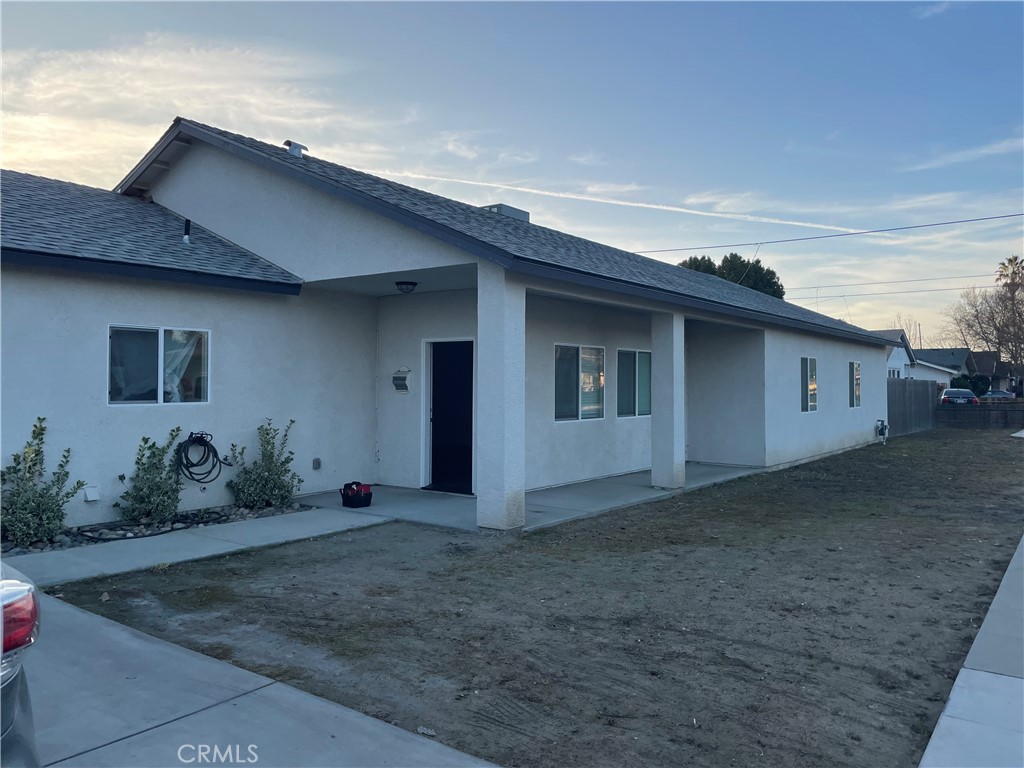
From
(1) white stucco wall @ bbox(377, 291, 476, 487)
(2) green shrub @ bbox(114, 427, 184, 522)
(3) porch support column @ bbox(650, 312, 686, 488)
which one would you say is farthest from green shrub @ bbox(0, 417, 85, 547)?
(3) porch support column @ bbox(650, 312, 686, 488)

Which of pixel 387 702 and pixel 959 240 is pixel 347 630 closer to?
pixel 387 702

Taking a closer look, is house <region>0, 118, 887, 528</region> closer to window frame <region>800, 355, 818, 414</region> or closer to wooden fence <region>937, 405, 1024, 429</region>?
window frame <region>800, 355, 818, 414</region>

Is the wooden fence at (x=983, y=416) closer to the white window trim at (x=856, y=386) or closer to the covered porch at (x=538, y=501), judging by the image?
the white window trim at (x=856, y=386)

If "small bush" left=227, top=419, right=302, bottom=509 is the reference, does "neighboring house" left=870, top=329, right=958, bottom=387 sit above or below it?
above

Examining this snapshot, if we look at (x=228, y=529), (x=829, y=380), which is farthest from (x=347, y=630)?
(x=829, y=380)

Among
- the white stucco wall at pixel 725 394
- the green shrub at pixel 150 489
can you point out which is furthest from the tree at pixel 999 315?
the green shrub at pixel 150 489

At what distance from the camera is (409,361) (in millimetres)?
11867

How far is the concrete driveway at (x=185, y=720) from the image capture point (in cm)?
339

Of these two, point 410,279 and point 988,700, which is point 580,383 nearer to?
point 410,279

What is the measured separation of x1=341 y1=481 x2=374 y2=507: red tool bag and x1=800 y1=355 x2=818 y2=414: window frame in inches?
442

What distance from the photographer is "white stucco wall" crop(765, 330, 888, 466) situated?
15.6 metres

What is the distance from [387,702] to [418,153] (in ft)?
44.2

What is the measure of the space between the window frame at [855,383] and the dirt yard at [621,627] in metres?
11.6

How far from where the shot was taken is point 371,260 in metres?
9.42
